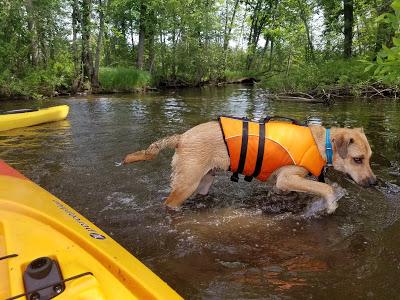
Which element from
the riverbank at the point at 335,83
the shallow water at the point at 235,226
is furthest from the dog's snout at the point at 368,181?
the riverbank at the point at 335,83

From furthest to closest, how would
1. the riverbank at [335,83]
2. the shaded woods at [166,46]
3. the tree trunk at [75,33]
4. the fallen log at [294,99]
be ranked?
the tree trunk at [75,33] < the shaded woods at [166,46] < the riverbank at [335,83] < the fallen log at [294,99]

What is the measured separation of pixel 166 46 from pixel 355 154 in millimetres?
30475

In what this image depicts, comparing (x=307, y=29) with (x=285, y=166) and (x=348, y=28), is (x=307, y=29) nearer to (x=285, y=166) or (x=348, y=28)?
(x=348, y=28)

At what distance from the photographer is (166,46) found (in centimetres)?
3366

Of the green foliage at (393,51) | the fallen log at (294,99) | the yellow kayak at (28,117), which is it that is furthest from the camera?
the fallen log at (294,99)

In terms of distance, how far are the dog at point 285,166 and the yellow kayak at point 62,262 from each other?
69.7 inches

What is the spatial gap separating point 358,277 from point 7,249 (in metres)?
3.17

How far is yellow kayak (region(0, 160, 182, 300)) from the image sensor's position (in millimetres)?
2391

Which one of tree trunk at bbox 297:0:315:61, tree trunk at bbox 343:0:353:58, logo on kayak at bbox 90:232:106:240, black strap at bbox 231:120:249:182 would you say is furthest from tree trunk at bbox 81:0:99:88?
logo on kayak at bbox 90:232:106:240

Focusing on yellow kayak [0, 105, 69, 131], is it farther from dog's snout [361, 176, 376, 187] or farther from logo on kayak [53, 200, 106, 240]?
dog's snout [361, 176, 376, 187]

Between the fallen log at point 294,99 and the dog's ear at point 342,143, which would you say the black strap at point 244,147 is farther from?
the fallen log at point 294,99

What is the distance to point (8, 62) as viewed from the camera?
2184 cm

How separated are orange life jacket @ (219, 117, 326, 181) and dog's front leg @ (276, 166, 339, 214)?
0.10 meters

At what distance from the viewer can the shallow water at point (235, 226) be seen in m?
3.75
